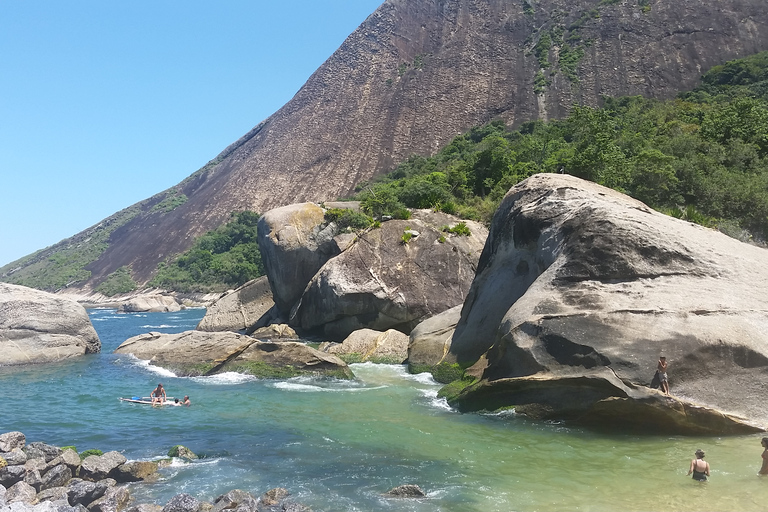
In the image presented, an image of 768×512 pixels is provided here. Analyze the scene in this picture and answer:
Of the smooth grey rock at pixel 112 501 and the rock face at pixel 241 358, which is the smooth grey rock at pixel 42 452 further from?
the rock face at pixel 241 358

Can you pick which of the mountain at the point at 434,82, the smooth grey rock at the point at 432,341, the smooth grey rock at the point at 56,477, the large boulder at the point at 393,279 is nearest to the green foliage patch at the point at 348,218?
the large boulder at the point at 393,279

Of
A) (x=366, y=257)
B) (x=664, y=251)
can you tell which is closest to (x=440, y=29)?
(x=366, y=257)

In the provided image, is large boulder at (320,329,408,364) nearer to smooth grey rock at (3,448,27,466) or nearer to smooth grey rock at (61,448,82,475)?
smooth grey rock at (61,448,82,475)

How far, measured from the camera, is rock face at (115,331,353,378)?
21.0 m

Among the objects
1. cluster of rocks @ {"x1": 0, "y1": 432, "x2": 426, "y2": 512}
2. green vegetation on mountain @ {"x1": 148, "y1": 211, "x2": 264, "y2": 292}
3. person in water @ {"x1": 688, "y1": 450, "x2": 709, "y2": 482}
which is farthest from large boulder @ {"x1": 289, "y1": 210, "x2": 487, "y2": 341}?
green vegetation on mountain @ {"x1": 148, "y1": 211, "x2": 264, "y2": 292}

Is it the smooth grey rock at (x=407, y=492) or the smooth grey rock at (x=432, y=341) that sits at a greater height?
the smooth grey rock at (x=432, y=341)

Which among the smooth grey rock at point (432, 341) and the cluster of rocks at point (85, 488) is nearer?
the cluster of rocks at point (85, 488)

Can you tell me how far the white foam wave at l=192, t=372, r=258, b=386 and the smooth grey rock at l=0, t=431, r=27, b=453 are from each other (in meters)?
8.89

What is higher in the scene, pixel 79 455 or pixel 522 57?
pixel 522 57

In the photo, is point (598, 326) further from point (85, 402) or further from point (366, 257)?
point (366, 257)

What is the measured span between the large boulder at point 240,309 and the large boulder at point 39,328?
28.7 ft

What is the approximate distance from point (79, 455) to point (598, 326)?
10.9 m

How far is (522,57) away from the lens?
93.2 meters

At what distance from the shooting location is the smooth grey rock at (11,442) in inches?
432
